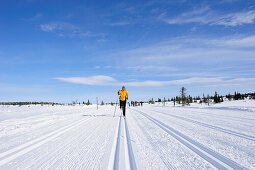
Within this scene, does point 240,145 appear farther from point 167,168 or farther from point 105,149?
point 105,149

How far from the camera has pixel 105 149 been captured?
11.1 ft

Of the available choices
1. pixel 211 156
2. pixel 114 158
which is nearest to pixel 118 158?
pixel 114 158

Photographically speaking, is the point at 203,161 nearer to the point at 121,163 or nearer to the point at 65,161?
the point at 121,163

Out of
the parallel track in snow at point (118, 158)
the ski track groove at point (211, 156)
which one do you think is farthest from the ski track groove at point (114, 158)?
the ski track groove at point (211, 156)

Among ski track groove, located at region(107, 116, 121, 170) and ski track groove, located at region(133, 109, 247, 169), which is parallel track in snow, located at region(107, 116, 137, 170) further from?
ski track groove, located at region(133, 109, 247, 169)

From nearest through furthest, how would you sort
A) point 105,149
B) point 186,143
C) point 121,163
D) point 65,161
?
point 121,163 → point 65,161 → point 105,149 → point 186,143

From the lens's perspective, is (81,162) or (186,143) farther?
(186,143)

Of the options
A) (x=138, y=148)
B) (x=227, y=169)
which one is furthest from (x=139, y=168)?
(x=227, y=169)

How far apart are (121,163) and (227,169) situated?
5.21 ft

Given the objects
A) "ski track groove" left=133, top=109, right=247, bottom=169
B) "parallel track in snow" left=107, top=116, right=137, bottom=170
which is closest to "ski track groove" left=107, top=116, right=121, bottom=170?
"parallel track in snow" left=107, top=116, right=137, bottom=170

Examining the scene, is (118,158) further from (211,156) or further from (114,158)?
(211,156)

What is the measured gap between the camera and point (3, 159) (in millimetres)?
2873

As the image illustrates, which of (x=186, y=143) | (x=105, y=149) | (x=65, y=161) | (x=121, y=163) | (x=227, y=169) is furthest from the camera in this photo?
(x=186, y=143)

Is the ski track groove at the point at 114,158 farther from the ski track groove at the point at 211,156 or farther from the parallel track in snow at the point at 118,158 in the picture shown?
the ski track groove at the point at 211,156
